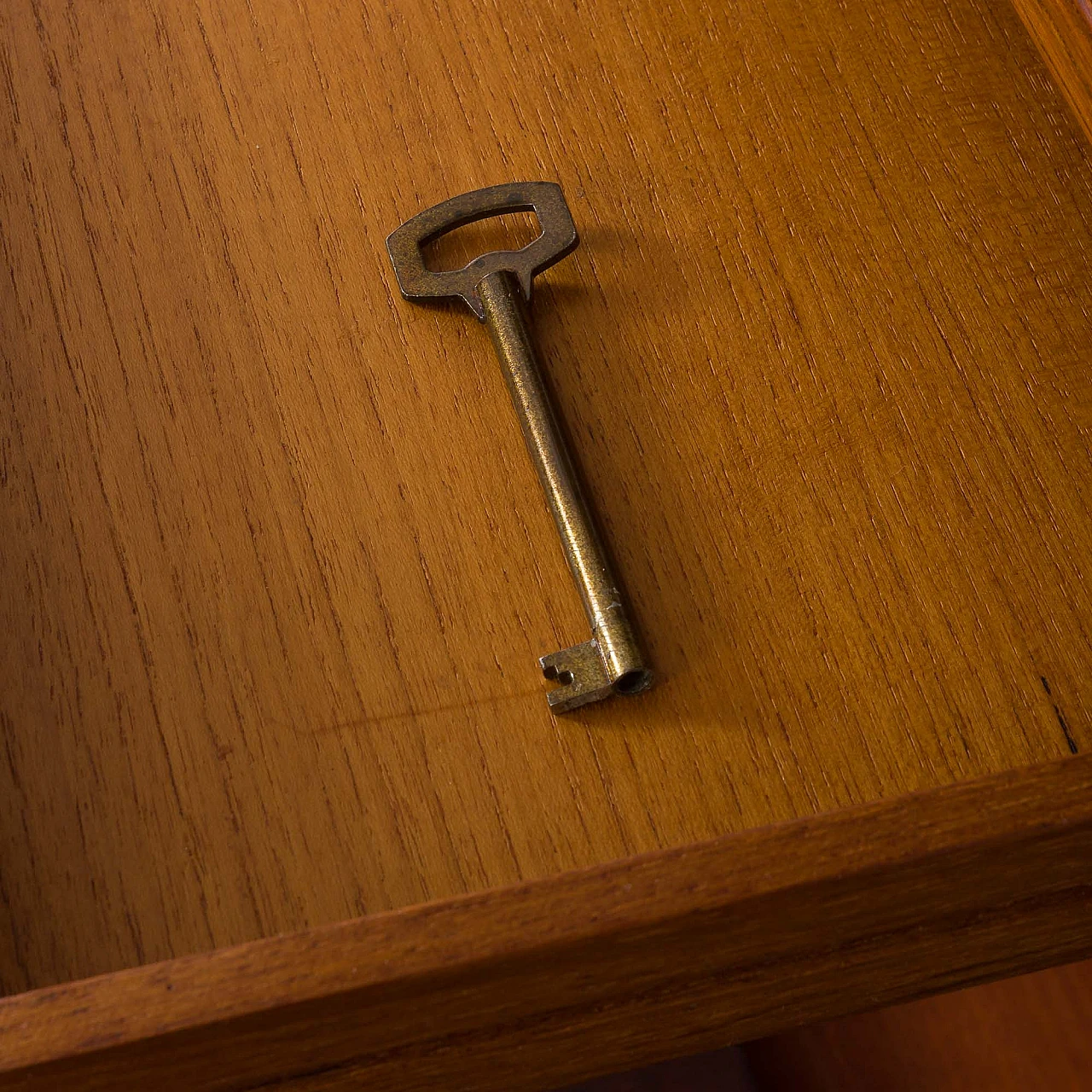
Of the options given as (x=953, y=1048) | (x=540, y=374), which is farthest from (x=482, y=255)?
(x=953, y=1048)

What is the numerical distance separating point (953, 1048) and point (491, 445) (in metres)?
0.46

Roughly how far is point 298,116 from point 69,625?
361 millimetres

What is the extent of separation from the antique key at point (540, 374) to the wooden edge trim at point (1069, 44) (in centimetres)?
32

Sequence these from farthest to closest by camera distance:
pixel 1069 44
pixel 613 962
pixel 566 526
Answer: pixel 1069 44
pixel 566 526
pixel 613 962

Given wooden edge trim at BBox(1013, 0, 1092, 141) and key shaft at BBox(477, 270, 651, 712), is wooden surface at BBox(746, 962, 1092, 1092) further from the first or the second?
wooden edge trim at BBox(1013, 0, 1092, 141)

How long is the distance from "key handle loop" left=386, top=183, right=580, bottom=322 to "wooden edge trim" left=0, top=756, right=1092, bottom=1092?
1.20 feet

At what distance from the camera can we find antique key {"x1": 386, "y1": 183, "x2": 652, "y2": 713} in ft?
1.98

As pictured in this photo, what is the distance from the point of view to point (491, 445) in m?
0.67

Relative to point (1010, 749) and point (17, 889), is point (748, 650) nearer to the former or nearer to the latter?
point (1010, 749)

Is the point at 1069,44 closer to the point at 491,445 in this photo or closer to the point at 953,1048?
the point at 491,445

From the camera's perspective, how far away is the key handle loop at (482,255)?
0.70 metres

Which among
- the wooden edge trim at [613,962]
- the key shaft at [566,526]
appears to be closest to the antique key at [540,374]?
the key shaft at [566,526]

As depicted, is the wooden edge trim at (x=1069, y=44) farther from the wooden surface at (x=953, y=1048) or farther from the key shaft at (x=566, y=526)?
the wooden surface at (x=953, y=1048)

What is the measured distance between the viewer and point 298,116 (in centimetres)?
77
